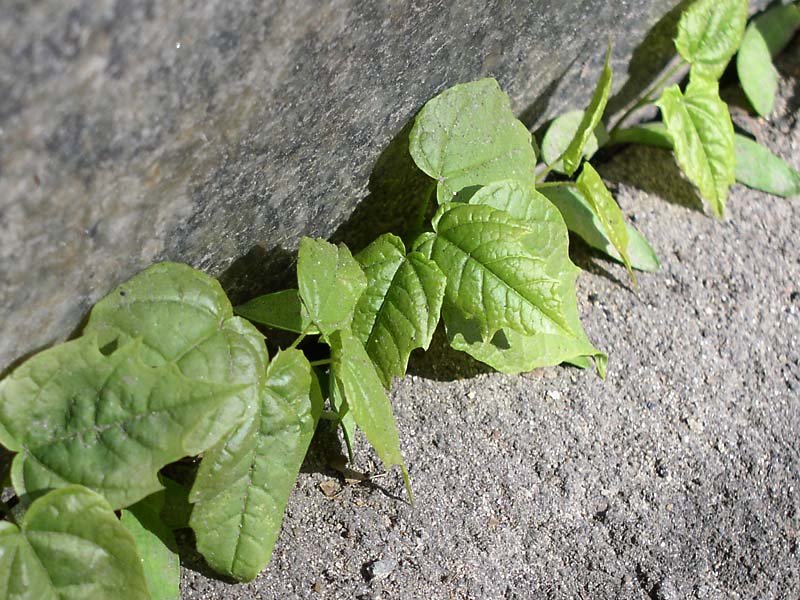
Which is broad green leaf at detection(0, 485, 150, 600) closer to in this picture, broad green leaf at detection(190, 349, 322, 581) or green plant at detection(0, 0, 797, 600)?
green plant at detection(0, 0, 797, 600)

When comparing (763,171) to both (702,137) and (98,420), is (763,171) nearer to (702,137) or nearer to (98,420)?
(702,137)

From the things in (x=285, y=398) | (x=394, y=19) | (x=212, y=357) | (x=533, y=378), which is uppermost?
(x=394, y=19)

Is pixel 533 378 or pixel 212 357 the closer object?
pixel 212 357

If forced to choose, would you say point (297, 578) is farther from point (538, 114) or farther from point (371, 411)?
point (538, 114)

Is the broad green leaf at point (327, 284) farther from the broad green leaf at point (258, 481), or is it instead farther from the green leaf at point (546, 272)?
the green leaf at point (546, 272)

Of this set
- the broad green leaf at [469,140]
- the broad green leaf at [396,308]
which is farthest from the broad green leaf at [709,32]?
the broad green leaf at [396,308]

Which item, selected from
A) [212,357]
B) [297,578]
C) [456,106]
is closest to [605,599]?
[297,578]

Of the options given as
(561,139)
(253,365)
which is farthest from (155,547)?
(561,139)
